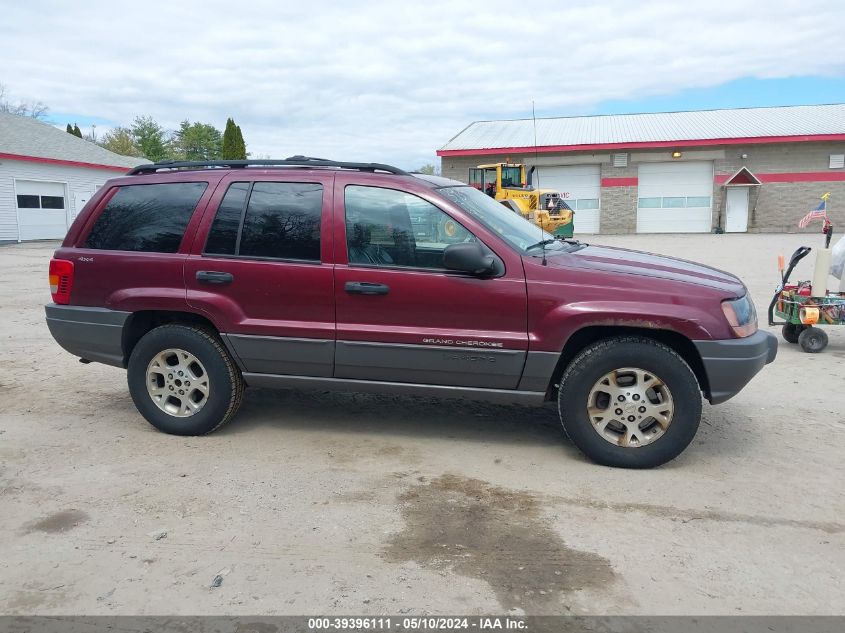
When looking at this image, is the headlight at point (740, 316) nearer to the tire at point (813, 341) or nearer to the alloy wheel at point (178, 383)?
the alloy wheel at point (178, 383)

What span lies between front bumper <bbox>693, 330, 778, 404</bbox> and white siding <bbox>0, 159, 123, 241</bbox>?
28118 millimetres

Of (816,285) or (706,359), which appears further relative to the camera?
(816,285)

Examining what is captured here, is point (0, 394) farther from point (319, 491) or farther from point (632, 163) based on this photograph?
point (632, 163)

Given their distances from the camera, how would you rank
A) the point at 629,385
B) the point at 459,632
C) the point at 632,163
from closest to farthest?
the point at 459,632 < the point at 629,385 < the point at 632,163

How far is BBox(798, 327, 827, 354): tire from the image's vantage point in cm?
738

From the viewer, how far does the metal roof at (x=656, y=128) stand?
32.1 meters

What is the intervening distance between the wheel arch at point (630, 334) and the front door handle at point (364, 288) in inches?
46.9

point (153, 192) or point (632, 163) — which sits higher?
point (632, 163)

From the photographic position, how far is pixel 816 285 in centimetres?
712

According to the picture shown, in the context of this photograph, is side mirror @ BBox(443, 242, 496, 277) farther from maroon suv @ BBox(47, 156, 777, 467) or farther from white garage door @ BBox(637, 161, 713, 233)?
white garage door @ BBox(637, 161, 713, 233)

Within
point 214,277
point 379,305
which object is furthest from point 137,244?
point 379,305

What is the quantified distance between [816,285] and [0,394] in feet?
25.6

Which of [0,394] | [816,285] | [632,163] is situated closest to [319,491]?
[0,394]

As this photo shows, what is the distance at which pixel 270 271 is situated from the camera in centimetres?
462
